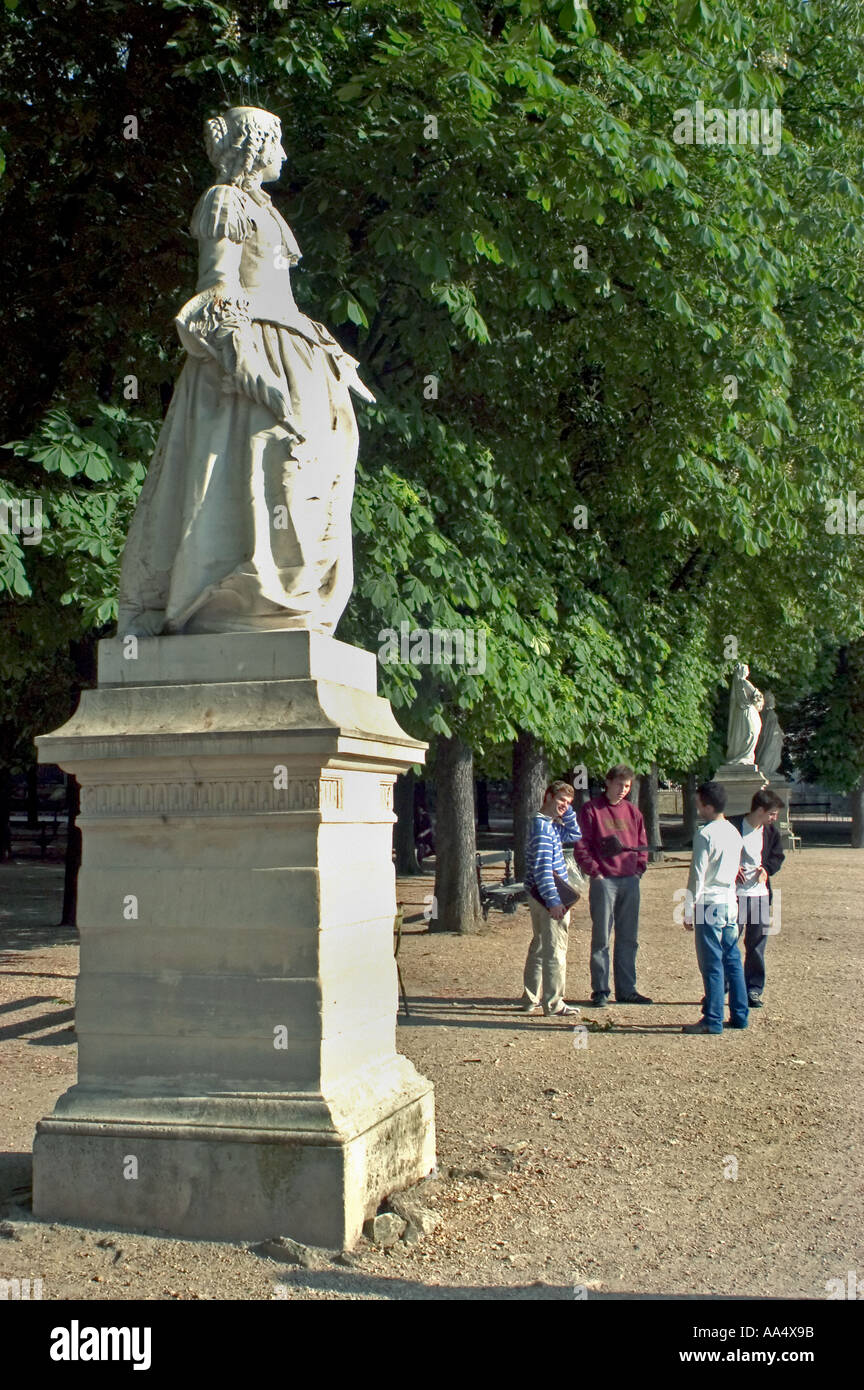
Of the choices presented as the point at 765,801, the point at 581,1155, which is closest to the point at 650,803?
A: the point at 765,801

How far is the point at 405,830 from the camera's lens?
24656mm

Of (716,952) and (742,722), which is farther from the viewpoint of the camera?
(742,722)

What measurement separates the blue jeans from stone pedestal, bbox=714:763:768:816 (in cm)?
1865

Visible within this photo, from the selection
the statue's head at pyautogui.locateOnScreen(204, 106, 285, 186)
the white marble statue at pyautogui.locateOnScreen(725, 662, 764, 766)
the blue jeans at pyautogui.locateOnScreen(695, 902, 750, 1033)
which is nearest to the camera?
the statue's head at pyautogui.locateOnScreen(204, 106, 285, 186)

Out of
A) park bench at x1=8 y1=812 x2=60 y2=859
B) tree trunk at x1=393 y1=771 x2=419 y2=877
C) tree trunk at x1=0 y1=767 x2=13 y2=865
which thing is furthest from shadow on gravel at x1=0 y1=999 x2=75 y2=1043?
park bench at x1=8 y1=812 x2=60 y2=859

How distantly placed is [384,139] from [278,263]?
5.46 m

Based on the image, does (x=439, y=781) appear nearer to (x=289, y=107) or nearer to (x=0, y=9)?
(x=289, y=107)

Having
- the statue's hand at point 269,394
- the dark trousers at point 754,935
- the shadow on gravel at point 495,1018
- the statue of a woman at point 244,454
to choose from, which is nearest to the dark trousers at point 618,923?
the shadow on gravel at point 495,1018

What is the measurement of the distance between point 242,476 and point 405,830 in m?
19.3

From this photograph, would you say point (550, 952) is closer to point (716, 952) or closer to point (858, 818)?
point (716, 952)

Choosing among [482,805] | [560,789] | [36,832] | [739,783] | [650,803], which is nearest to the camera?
[560,789]

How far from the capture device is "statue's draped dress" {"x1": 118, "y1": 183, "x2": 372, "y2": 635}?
552 centimetres

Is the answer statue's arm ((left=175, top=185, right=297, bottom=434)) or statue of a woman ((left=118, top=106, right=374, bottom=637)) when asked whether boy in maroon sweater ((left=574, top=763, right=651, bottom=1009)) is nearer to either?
statue of a woman ((left=118, top=106, right=374, bottom=637))

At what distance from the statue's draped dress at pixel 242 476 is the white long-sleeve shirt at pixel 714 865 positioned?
4865 millimetres
